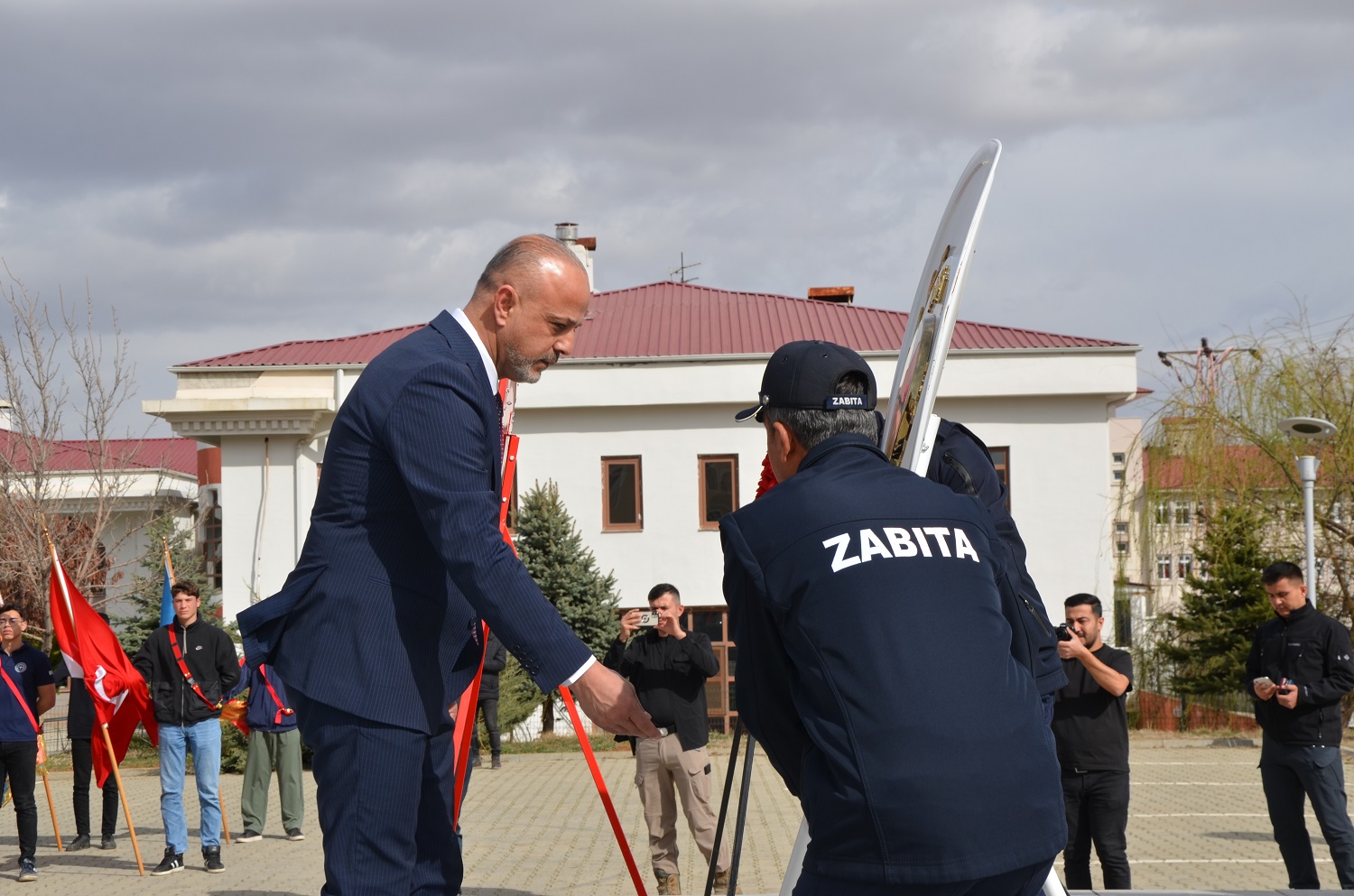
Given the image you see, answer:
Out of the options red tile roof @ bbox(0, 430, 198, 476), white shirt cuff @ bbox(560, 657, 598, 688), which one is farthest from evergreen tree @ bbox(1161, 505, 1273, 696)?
white shirt cuff @ bbox(560, 657, 598, 688)

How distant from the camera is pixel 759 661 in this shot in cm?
267

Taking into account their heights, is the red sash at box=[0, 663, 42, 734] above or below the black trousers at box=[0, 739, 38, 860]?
above

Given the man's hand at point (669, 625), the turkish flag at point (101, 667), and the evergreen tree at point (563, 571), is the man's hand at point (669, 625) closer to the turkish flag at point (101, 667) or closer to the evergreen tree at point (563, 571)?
the turkish flag at point (101, 667)

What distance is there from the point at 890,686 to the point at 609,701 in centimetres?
78

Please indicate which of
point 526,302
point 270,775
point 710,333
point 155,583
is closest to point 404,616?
point 526,302

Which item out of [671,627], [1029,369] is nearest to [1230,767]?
[1029,369]

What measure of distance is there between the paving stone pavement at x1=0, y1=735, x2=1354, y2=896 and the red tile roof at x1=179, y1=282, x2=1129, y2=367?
1394 cm

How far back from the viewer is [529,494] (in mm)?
29656

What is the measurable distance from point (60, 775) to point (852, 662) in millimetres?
23110

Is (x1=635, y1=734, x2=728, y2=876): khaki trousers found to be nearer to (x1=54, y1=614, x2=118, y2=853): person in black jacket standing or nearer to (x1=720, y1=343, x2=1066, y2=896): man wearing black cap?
(x1=54, y1=614, x2=118, y2=853): person in black jacket standing

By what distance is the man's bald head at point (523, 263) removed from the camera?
3.37m

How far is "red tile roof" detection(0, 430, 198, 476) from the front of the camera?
107ft

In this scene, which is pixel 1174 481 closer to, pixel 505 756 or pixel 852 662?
pixel 505 756

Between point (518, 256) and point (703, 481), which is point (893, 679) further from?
point (703, 481)
